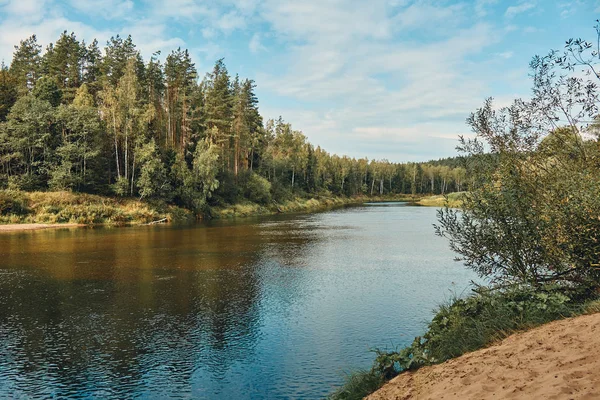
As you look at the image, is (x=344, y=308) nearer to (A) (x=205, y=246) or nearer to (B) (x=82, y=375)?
(B) (x=82, y=375)

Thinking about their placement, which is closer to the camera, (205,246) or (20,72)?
(205,246)

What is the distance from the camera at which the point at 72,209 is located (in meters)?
47.8

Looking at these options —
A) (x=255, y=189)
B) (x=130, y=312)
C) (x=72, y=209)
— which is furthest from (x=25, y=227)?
(x=255, y=189)

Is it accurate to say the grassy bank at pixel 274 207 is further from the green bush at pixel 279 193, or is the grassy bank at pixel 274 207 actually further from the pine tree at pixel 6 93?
the pine tree at pixel 6 93

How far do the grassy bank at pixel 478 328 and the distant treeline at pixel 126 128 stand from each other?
135 ft

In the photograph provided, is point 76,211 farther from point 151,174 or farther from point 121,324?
point 121,324

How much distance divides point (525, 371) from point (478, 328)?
305 cm

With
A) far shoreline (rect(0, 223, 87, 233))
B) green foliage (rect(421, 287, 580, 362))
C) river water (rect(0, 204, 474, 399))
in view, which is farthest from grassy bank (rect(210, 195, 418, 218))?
green foliage (rect(421, 287, 580, 362))

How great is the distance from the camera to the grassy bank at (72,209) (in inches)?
1783

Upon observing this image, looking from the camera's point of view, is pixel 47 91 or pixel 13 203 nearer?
pixel 13 203

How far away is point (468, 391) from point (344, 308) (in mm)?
9840

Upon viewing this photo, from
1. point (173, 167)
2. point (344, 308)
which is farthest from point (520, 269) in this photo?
point (173, 167)

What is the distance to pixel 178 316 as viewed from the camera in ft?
49.0

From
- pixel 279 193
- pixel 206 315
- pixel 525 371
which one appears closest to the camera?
pixel 525 371
